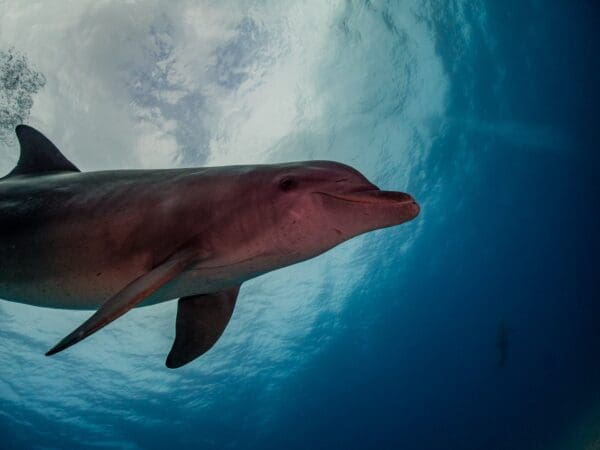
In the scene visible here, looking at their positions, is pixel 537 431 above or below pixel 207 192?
below

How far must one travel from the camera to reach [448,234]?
1000 inches

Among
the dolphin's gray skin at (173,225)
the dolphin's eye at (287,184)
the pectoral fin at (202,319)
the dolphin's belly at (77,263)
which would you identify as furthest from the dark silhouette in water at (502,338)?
the dolphin's eye at (287,184)

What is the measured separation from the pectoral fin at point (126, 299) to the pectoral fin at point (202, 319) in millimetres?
1115

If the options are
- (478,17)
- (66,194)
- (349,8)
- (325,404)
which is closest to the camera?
(66,194)

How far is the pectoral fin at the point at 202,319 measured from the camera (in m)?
3.40

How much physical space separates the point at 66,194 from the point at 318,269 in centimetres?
1963

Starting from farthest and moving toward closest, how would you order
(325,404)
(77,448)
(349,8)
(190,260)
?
1. (325,404)
2. (77,448)
3. (349,8)
4. (190,260)

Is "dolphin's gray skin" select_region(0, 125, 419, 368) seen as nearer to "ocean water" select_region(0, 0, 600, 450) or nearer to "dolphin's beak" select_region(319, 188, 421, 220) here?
"dolphin's beak" select_region(319, 188, 421, 220)

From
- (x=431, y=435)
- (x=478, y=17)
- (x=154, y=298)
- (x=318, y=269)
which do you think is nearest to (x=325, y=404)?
(x=431, y=435)

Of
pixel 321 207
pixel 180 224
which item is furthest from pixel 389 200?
pixel 180 224

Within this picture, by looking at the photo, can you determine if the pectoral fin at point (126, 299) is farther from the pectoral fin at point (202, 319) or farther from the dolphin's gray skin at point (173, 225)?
the pectoral fin at point (202, 319)

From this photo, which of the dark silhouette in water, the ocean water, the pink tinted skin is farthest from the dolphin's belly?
the dark silhouette in water

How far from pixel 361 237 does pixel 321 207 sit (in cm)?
1949

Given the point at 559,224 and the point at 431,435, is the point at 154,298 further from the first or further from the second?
the point at 431,435
